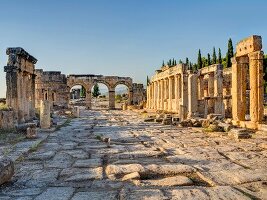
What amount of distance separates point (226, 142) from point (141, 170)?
5209 millimetres

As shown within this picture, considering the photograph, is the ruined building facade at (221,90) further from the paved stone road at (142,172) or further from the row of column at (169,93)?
the paved stone road at (142,172)

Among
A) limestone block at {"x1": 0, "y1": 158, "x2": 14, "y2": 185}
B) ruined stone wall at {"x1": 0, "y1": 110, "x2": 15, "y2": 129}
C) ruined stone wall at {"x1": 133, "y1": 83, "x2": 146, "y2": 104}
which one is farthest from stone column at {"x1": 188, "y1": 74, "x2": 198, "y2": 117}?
ruined stone wall at {"x1": 133, "y1": 83, "x2": 146, "y2": 104}

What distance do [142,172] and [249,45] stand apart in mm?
9485

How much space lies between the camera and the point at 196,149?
30.9 feet

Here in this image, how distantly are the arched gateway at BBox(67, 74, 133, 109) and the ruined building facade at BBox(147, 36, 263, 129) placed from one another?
6.04 m

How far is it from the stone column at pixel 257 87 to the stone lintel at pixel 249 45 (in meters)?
0.26

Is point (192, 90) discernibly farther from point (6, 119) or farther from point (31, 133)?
point (31, 133)

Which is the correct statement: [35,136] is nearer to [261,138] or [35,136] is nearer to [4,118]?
[4,118]

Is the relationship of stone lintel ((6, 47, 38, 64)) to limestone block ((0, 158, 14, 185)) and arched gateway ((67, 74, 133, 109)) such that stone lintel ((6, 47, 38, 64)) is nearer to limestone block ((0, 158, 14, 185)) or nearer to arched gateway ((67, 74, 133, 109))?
limestone block ((0, 158, 14, 185))

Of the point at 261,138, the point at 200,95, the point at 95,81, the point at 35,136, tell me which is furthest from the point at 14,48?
the point at 95,81

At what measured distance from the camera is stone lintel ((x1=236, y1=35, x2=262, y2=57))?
Result: 44.0ft

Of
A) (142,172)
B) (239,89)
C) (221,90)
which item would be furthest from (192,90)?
(142,172)

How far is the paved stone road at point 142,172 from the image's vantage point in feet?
16.9

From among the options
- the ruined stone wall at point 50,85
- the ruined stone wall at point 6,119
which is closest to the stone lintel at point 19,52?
the ruined stone wall at point 6,119
